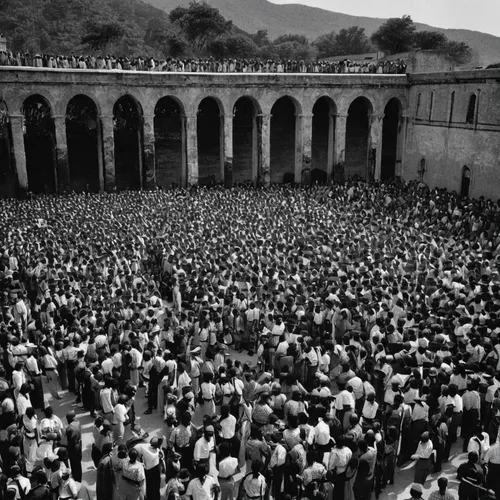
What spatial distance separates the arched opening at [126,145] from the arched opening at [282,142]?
9129 millimetres

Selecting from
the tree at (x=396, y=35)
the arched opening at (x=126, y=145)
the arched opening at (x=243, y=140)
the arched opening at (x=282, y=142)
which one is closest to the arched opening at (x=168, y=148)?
the arched opening at (x=126, y=145)

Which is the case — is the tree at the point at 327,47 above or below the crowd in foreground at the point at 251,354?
above

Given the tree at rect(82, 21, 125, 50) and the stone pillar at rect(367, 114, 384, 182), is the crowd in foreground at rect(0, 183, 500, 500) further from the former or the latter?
the tree at rect(82, 21, 125, 50)

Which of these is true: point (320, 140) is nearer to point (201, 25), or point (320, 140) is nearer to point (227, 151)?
point (227, 151)

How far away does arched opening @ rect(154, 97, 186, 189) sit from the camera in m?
36.6

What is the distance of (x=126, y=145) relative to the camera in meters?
36.9

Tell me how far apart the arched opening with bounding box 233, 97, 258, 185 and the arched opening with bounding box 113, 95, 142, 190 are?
644 centimetres

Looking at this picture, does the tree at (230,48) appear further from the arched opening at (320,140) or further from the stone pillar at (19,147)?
the stone pillar at (19,147)

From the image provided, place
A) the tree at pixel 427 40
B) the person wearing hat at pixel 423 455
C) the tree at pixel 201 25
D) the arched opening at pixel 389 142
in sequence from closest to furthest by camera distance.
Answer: the person wearing hat at pixel 423 455 < the arched opening at pixel 389 142 < the tree at pixel 201 25 < the tree at pixel 427 40

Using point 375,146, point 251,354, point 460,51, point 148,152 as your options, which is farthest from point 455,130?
point 460,51

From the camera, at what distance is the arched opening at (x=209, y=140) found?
125ft

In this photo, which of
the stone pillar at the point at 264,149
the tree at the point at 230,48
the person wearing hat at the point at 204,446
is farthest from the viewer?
the tree at the point at 230,48

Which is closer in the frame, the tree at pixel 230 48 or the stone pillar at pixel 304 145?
the stone pillar at pixel 304 145

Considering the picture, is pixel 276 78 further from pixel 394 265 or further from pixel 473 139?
pixel 394 265
